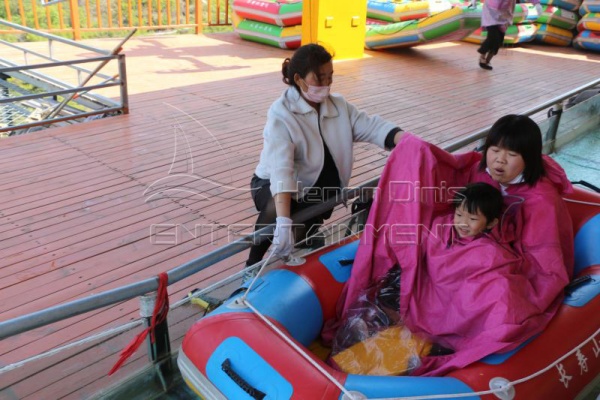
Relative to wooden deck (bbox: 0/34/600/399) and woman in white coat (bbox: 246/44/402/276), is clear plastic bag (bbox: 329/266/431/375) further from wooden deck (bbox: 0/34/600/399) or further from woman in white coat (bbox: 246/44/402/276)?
wooden deck (bbox: 0/34/600/399)

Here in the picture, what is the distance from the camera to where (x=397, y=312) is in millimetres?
1955

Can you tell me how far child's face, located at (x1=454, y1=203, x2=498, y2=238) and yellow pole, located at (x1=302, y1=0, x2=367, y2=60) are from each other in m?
5.17

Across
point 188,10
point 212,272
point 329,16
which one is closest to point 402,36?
point 329,16

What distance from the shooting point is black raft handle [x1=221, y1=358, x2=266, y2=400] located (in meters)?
1.43

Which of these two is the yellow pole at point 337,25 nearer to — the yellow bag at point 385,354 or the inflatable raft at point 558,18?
the inflatable raft at point 558,18

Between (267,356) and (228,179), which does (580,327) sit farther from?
(228,179)

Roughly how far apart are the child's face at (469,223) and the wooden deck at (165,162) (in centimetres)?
116

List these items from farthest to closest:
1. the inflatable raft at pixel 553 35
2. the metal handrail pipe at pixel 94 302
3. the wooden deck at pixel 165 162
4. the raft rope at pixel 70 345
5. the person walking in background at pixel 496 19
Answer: the inflatable raft at pixel 553 35 → the person walking in background at pixel 496 19 → the wooden deck at pixel 165 162 → the raft rope at pixel 70 345 → the metal handrail pipe at pixel 94 302

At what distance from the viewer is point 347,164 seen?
7.11 ft

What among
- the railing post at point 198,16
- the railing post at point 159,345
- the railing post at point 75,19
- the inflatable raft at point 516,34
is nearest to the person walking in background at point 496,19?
the inflatable raft at point 516,34

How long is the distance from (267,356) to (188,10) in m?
8.34

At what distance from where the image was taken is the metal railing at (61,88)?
442 centimetres

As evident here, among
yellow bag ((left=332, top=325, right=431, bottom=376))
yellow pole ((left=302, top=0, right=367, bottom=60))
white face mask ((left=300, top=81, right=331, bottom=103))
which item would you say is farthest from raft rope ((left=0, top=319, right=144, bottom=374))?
yellow pole ((left=302, top=0, right=367, bottom=60))

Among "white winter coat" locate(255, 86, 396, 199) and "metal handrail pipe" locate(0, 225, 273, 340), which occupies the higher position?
"white winter coat" locate(255, 86, 396, 199)
